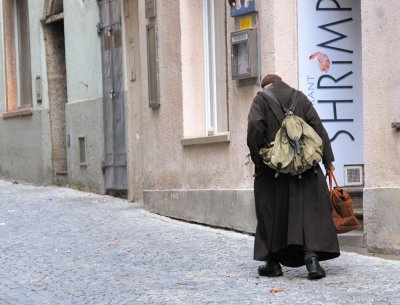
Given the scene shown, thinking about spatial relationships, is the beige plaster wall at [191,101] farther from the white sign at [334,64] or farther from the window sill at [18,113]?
the window sill at [18,113]

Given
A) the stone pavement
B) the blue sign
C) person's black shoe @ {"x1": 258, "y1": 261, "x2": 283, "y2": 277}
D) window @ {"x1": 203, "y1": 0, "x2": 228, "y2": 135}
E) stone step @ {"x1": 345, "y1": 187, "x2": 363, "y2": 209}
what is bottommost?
the stone pavement

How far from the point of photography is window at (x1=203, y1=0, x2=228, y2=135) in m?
13.1

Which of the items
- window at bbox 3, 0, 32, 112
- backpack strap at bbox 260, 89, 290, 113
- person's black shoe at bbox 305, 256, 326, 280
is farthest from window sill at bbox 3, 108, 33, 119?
person's black shoe at bbox 305, 256, 326, 280

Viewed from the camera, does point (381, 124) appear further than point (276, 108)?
Yes

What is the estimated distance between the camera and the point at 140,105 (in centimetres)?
1598

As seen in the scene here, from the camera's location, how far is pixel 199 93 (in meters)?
13.8

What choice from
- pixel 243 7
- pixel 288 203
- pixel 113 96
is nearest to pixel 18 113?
pixel 113 96

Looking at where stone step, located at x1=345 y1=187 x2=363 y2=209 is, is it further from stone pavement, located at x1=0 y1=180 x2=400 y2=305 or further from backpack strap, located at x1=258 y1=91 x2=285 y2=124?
backpack strap, located at x1=258 y1=91 x2=285 y2=124

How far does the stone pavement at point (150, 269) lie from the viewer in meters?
8.30

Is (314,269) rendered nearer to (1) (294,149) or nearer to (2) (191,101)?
(1) (294,149)

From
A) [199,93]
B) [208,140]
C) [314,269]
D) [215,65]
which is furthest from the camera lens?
[199,93]

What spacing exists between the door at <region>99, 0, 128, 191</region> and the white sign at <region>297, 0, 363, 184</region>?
5.65 meters

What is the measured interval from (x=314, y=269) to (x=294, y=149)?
980mm

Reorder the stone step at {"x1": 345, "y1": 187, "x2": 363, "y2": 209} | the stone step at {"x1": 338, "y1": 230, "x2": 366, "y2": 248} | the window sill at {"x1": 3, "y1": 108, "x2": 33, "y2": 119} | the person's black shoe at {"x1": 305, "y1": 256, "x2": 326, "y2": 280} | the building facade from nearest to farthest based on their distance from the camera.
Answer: the person's black shoe at {"x1": 305, "y1": 256, "x2": 326, "y2": 280} → the building facade → the stone step at {"x1": 338, "y1": 230, "x2": 366, "y2": 248} → the stone step at {"x1": 345, "y1": 187, "x2": 363, "y2": 209} → the window sill at {"x1": 3, "y1": 108, "x2": 33, "y2": 119}
